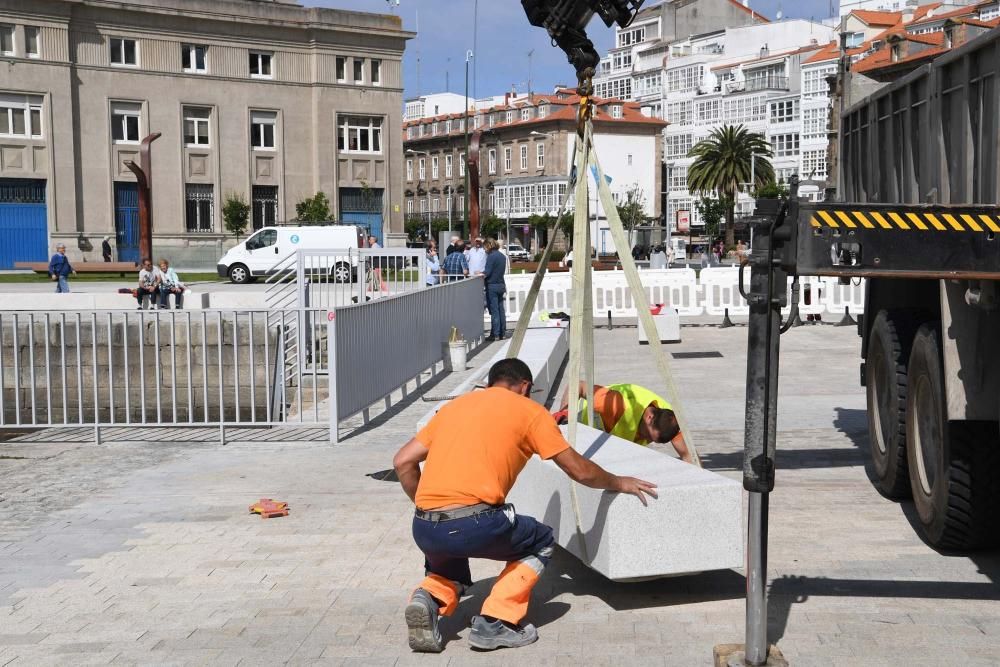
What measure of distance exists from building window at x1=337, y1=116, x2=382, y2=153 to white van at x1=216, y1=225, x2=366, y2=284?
19.3 meters

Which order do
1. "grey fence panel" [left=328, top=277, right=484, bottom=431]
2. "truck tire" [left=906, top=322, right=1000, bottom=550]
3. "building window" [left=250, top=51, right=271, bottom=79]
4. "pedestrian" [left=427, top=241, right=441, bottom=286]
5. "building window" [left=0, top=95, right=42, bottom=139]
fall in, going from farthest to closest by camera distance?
"building window" [left=250, top=51, right=271, bottom=79], "building window" [left=0, top=95, right=42, bottom=139], "pedestrian" [left=427, top=241, right=441, bottom=286], "grey fence panel" [left=328, top=277, right=484, bottom=431], "truck tire" [left=906, top=322, right=1000, bottom=550]

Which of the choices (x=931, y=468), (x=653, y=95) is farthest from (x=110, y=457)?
(x=653, y=95)

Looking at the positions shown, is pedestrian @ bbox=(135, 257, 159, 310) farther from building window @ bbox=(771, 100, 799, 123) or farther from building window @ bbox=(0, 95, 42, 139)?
building window @ bbox=(771, 100, 799, 123)

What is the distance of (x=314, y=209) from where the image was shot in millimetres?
53719

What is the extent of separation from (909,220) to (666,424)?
8.72 ft

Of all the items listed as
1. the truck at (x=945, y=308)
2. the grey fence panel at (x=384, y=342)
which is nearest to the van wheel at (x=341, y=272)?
the grey fence panel at (x=384, y=342)

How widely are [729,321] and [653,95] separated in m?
96.8

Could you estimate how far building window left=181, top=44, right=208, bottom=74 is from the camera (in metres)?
54.7

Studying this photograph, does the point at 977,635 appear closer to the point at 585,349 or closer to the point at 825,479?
the point at 585,349

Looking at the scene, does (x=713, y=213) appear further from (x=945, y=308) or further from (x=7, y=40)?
(x=945, y=308)

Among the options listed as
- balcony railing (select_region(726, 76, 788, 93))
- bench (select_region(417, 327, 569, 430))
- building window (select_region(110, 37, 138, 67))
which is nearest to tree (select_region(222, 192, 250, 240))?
building window (select_region(110, 37, 138, 67))

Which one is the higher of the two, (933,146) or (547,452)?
(933,146)

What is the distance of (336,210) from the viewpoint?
191ft

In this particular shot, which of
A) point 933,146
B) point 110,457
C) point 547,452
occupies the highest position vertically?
point 933,146
